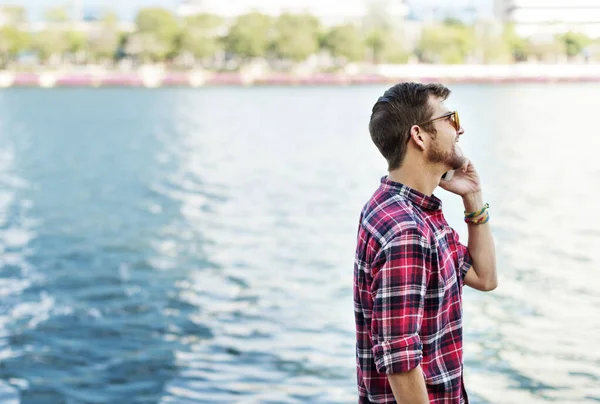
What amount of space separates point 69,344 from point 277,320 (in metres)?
1.90

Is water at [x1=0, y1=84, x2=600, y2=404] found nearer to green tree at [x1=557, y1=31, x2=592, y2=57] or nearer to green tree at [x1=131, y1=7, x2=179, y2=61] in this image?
green tree at [x1=131, y1=7, x2=179, y2=61]

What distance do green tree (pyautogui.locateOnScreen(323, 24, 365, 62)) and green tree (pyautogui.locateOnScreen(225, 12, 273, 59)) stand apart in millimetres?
8561

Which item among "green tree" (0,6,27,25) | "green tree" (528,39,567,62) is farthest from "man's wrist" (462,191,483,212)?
"green tree" (0,6,27,25)

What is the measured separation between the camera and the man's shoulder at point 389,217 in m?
2.45

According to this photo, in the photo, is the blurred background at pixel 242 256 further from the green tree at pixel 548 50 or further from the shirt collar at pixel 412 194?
the green tree at pixel 548 50

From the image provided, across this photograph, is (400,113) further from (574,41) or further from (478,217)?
(574,41)

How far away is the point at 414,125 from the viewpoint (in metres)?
2.58

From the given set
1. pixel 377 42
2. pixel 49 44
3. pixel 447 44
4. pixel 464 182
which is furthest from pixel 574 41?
pixel 464 182

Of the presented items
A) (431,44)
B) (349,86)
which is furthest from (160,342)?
(431,44)

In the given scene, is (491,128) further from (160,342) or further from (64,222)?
(160,342)

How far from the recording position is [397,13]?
141375 mm

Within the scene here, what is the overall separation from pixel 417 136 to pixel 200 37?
369ft

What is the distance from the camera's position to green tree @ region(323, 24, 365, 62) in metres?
112

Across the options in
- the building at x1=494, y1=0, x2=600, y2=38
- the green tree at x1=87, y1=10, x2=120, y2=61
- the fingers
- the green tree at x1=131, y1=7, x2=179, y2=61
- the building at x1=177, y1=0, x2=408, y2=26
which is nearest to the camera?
the fingers
